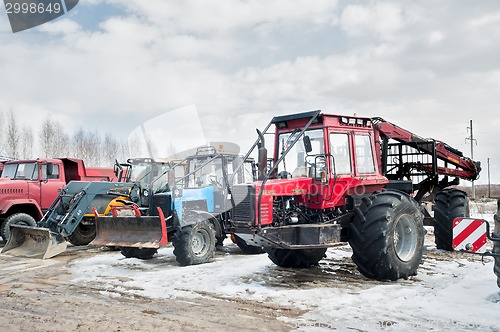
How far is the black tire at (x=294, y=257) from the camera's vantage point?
26.7 feet

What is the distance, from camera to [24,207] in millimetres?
12789

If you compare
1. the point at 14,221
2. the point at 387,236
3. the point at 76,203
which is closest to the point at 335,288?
the point at 387,236

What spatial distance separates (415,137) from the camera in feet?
31.9

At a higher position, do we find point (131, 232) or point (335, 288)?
point (131, 232)

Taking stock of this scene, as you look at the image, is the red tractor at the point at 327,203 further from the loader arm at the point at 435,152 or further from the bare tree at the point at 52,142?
the bare tree at the point at 52,142

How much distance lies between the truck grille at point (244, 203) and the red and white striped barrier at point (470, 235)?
2863 mm

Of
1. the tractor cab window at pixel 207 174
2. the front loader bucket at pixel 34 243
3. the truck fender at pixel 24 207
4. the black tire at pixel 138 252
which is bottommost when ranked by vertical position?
the black tire at pixel 138 252

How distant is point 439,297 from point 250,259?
4.20m

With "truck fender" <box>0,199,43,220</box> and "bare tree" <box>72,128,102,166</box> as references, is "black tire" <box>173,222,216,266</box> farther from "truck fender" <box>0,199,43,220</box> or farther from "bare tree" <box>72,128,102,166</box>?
"bare tree" <box>72,128,102,166</box>

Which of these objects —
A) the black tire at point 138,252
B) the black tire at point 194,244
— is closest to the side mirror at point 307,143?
the black tire at point 194,244

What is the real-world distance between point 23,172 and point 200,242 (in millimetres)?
6737

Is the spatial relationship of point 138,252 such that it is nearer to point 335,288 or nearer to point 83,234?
point 83,234

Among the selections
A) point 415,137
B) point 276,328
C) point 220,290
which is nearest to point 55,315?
point 220,290

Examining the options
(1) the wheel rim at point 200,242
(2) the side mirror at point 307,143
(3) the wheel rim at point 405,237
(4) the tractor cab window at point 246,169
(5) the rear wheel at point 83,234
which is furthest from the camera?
(5) the rear wheel at point 83,234
